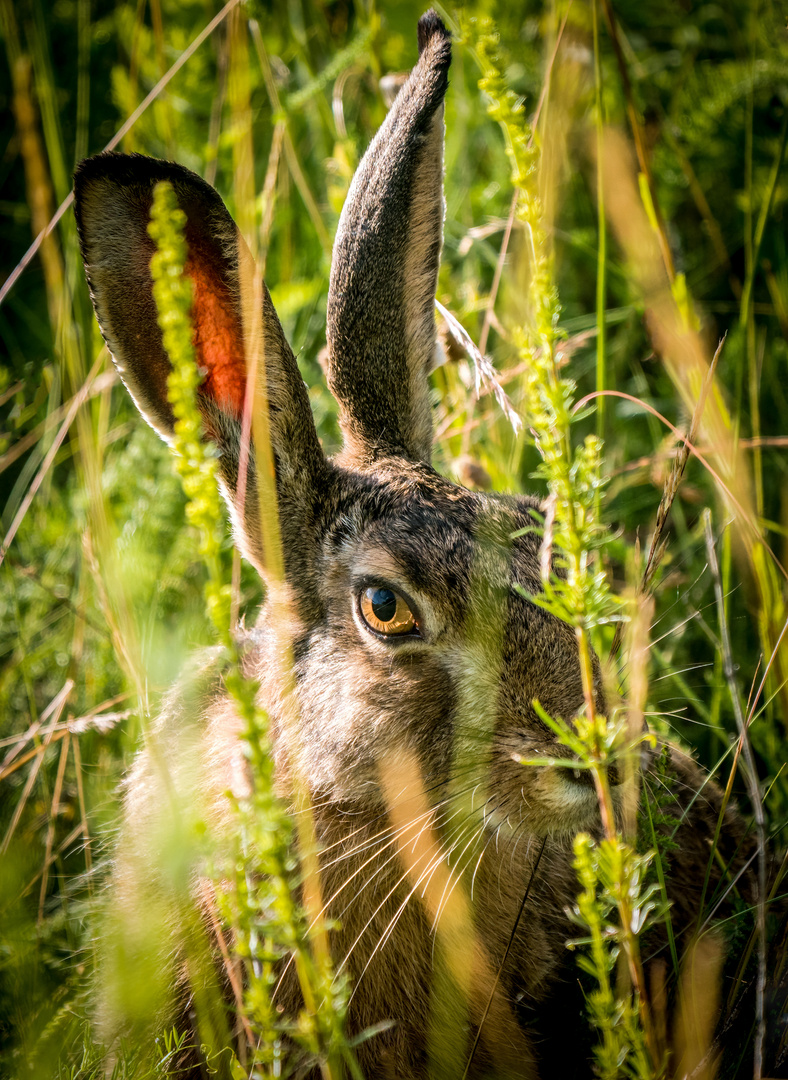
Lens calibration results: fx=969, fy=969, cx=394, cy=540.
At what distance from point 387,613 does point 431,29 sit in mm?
1701

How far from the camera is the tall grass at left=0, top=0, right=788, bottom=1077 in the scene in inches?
93.0

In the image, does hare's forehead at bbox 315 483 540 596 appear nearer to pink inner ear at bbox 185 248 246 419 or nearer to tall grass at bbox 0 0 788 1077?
tall grass at bbox 0 0 788 1077

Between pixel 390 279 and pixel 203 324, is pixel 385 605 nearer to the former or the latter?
pixel 203 324

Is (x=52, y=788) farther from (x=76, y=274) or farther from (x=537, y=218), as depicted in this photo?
(x=537, y=218)

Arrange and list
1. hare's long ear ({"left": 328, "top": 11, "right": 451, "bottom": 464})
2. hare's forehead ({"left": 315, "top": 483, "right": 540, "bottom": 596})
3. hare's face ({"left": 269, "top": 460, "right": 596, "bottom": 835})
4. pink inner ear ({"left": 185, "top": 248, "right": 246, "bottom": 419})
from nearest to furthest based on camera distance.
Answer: hare's face ({"left": 269, "top": 460, "right": 596, "bottom": 835})
hare's forehead ({"left": 315, "top": 483, "right": 540, "bottom": 596})
pink inner ear ({"left": 185, "top": 248, "right": 246, "bottom": 419})
hare's long ear ({"left": 328, "top": 11, "right": 451, "bottom": 464})

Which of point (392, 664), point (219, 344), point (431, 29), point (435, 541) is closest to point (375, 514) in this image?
point (435, 541)

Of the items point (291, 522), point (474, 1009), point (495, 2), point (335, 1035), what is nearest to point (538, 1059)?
point (474, 1009)

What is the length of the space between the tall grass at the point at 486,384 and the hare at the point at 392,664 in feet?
0.78

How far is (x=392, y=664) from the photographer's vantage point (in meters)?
2.51

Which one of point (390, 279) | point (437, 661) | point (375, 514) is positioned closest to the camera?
point (437, 661)

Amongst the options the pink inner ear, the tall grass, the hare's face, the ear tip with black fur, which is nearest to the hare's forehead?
the hare's face

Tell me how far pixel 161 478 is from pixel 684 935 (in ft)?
8.46

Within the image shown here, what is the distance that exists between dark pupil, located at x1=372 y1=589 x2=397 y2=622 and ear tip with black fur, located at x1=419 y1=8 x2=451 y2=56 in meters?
1.55

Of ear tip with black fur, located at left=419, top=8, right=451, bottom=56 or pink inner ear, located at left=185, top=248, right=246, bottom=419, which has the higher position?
ear tip with black fur, located at left=419, top=8, right=451, bottom=56
